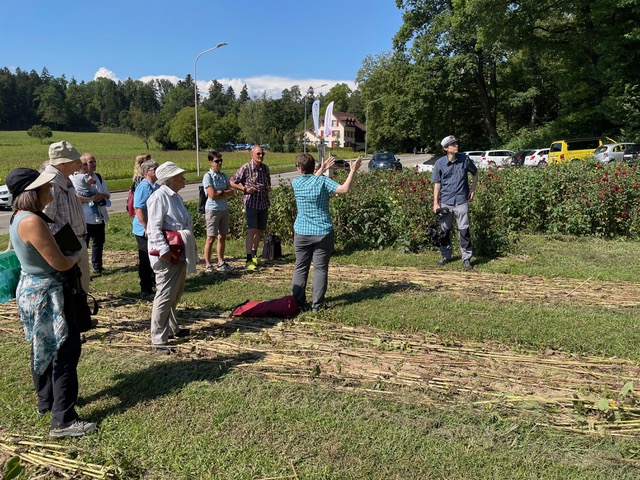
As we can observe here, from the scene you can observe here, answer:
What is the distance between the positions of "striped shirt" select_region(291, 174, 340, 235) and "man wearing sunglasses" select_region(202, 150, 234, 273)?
86.8 inches

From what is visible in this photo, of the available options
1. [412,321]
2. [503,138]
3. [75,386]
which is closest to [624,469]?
[412,321]

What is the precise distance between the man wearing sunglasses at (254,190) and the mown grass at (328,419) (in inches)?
110

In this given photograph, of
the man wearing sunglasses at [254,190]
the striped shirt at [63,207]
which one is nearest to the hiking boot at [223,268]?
the man wearing sunglasses at [254,190]

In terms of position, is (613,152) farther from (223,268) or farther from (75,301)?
(75,301)

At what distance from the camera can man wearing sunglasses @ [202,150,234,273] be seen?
7.01 metres

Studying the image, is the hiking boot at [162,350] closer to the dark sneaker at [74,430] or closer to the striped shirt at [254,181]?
the dark sneaker at [74,430]

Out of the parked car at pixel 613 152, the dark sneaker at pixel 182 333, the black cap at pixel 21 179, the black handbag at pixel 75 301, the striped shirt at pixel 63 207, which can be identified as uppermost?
the parked car at pixel 613 152

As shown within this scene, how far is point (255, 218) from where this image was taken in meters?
7.47

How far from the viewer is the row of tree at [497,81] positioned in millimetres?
25453

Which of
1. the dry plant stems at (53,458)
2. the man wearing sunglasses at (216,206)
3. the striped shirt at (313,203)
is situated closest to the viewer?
the dry plant stems at (53,458)

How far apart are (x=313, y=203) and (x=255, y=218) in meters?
2.48

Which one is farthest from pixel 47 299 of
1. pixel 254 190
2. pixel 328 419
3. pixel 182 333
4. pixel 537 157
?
pixel 537 157

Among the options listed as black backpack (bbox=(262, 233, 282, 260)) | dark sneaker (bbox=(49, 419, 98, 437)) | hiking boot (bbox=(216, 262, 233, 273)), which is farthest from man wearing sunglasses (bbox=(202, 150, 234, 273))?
dark sneaker (bbox=(49, 419, 98, 437))

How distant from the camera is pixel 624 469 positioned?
2617 mm
